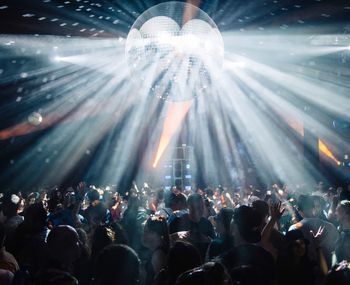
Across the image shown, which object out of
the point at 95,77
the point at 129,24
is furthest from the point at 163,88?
the point at 95,77

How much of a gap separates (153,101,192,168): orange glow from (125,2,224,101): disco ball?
26.7 ft

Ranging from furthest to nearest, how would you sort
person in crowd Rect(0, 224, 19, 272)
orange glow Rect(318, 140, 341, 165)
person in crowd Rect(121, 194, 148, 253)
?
orange glow Rect(318, 140, 341, 165) → person in crowd Rect(121, 194, 148, 253) → person in crowd Rect(0, 224, 19, 272)

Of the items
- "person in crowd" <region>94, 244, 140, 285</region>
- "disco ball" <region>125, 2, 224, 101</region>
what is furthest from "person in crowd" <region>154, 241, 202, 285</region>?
"disco ball" <region>125, 2, 224, 101</region>

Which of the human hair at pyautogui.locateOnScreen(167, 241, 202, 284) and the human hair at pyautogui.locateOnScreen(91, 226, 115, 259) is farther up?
the human hair at pyautogui.locateOnScreen(167, 241, 202, 284)

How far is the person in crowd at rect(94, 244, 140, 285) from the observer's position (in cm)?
187

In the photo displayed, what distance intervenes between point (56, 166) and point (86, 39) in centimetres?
647

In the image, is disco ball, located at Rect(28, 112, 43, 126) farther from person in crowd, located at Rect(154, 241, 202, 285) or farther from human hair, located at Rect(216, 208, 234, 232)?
person in crowd, located at Rect(154, 241, 202, 285)

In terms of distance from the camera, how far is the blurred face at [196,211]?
148 inches

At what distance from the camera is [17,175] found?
12344 millimetres

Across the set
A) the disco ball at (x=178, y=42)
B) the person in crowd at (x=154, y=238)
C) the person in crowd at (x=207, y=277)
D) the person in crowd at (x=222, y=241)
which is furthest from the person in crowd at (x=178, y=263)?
the disco ball at (x=178, y=42)

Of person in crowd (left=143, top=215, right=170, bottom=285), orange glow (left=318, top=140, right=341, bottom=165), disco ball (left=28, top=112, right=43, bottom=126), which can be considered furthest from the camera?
orange glow (left=318, top=140, right=341, bottom=165)

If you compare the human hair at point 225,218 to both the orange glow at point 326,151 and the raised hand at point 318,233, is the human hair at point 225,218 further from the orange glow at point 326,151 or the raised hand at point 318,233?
the orange glow at point 326,151

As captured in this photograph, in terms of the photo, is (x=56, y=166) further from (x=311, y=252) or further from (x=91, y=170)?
(x=311, y=252)

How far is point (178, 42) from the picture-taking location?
6207 millimetres
